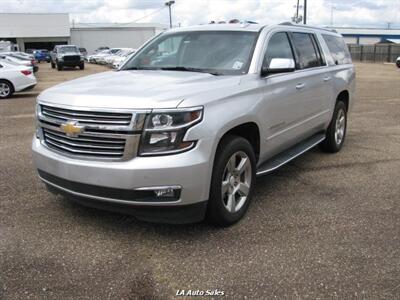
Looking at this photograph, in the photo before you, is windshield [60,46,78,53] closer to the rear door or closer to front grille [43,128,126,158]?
the rear door

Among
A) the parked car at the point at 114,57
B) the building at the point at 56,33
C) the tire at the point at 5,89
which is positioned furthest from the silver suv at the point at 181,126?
the building at the point at 56,33

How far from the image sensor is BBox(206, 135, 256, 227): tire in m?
3.95

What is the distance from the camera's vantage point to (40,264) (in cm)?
364

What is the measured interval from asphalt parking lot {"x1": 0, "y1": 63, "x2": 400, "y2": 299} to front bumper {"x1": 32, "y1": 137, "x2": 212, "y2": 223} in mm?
401

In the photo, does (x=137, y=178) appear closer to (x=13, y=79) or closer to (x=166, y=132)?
(x=166, y=132)

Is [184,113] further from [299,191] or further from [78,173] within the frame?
[299,191]

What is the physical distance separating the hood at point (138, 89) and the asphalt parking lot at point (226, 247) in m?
1.20

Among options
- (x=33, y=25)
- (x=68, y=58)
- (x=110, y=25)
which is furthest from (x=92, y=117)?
(x=110, y=25)

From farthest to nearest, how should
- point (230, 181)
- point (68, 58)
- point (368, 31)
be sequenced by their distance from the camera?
point (368, 31) < point (68, 58) < point (230, 181)

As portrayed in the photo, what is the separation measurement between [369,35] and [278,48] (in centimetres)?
9262

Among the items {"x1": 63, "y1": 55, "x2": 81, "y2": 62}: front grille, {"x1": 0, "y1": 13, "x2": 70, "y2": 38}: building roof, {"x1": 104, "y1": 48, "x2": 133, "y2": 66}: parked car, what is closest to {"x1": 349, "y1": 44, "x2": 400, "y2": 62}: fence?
{"x1": 104, "y1": 48, "x2": 133, "y2": 66}: parked car

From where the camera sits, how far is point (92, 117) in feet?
12.1

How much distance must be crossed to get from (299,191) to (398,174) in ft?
5.24

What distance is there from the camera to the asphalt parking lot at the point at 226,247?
333 cm
